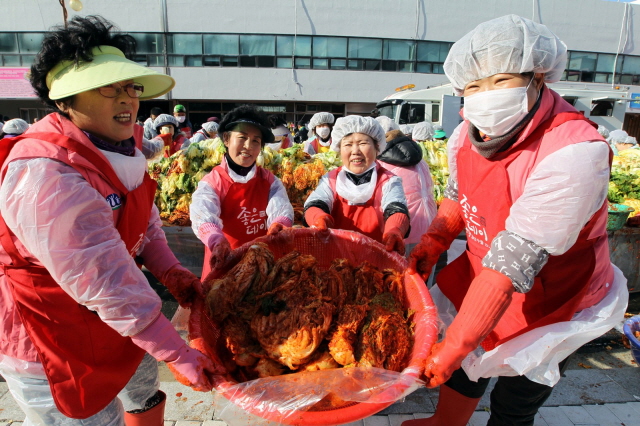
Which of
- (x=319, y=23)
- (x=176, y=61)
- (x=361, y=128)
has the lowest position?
(x=361, y=128)

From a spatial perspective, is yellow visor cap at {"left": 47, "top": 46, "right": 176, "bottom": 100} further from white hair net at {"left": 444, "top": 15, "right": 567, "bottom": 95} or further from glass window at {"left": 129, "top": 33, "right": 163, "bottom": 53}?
glass window at {"left": 129, "top": 33, "right": 163, "bottom": 53}

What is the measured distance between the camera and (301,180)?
5645 mm

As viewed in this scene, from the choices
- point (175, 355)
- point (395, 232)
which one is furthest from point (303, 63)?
point (175, 355)

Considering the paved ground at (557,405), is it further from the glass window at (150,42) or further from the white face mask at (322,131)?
the glass window at (150,42)

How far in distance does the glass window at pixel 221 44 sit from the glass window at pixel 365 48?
22.3 feet

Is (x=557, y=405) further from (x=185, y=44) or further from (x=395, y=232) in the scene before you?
(x=185, y=44)

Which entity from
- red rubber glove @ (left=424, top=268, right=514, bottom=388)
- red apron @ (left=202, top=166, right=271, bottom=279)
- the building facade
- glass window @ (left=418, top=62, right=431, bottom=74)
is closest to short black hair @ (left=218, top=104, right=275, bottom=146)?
red apron @ (left=202, top=166, right=271, bottom=279)

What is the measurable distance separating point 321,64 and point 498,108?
21.6 m

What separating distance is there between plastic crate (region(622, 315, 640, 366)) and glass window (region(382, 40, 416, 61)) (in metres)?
21.1

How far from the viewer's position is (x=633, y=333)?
3369 millimetres

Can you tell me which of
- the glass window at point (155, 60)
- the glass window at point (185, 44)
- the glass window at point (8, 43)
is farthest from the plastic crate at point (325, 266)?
the glass window at point (8, 43)

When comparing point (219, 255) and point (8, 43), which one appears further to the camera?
point (8, 43)

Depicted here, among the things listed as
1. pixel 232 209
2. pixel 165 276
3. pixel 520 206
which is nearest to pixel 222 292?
pixel 165 276

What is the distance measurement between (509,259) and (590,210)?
0.38 meters
